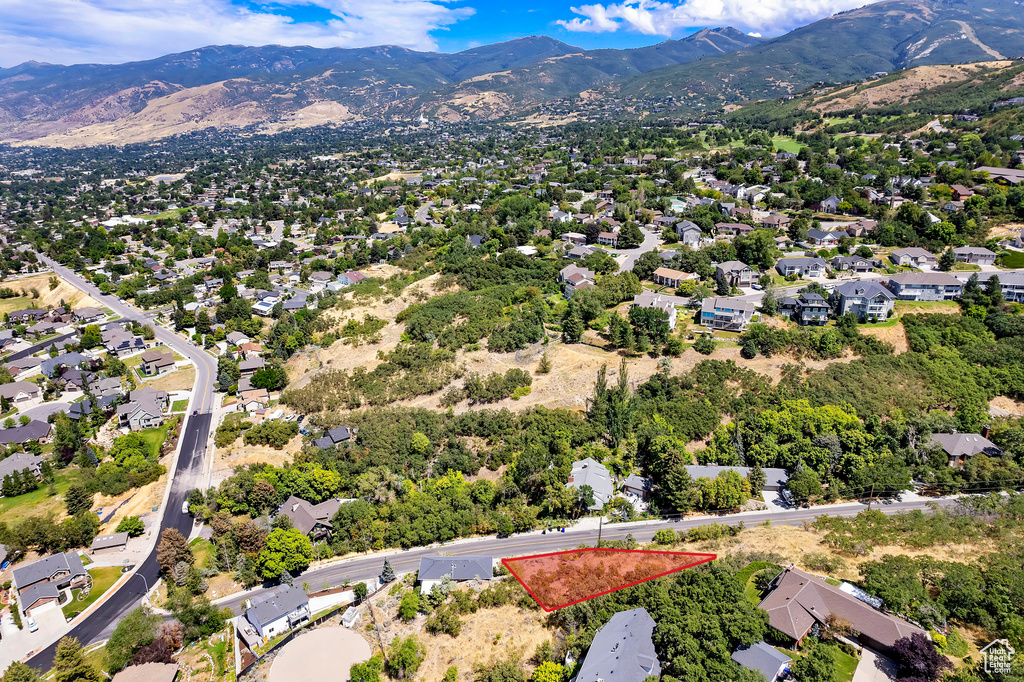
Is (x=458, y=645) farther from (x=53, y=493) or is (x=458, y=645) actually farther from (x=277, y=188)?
(x=277, y=188)

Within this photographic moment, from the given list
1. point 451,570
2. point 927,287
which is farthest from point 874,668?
point 927,287

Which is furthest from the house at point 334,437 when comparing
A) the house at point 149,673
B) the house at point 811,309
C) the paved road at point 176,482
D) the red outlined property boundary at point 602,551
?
the house at point 811,309

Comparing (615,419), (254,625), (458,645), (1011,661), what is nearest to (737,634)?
(1011,661)

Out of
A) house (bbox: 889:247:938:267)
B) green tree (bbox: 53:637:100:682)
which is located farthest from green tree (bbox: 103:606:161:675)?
house (bbox: 889:247:938:267)

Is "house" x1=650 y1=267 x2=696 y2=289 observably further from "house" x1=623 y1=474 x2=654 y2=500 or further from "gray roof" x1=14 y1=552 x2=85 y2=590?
"gray roof" x1=14 y1=552 x2=85 y2=590

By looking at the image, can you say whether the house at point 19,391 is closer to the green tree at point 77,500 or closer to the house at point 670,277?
the green tree at point 77,500

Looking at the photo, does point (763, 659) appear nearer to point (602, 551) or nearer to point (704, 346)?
point (602, 551)
